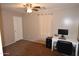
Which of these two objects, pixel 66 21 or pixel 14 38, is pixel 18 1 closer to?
pixel 14 38

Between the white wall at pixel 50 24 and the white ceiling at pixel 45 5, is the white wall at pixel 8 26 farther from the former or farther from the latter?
the white wall at pixel 50 24

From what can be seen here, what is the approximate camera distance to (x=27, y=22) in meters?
1.15

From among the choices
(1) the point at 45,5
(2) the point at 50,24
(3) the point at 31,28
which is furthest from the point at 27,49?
(1) the point at 45,5

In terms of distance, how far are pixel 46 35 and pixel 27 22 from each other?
322 mm

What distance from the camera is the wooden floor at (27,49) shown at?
3.55 feet

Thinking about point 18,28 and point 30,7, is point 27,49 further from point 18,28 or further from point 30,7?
point 30,7

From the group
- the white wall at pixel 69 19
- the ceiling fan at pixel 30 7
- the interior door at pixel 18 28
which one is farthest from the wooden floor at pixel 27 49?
the ceiling fan at pixel 30 7

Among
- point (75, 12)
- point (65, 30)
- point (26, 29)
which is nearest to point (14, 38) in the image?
point (26, 29)

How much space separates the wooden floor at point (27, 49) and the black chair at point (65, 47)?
8 centimetres

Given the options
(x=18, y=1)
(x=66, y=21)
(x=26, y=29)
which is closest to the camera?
(x=18, y=1)

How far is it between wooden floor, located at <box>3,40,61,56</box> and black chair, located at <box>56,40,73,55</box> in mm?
76

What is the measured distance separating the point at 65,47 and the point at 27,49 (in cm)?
52

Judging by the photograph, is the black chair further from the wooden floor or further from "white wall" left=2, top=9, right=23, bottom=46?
"white wall" left=2, top=9, right=23, bottom=46

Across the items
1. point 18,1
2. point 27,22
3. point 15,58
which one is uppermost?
point 18,1
